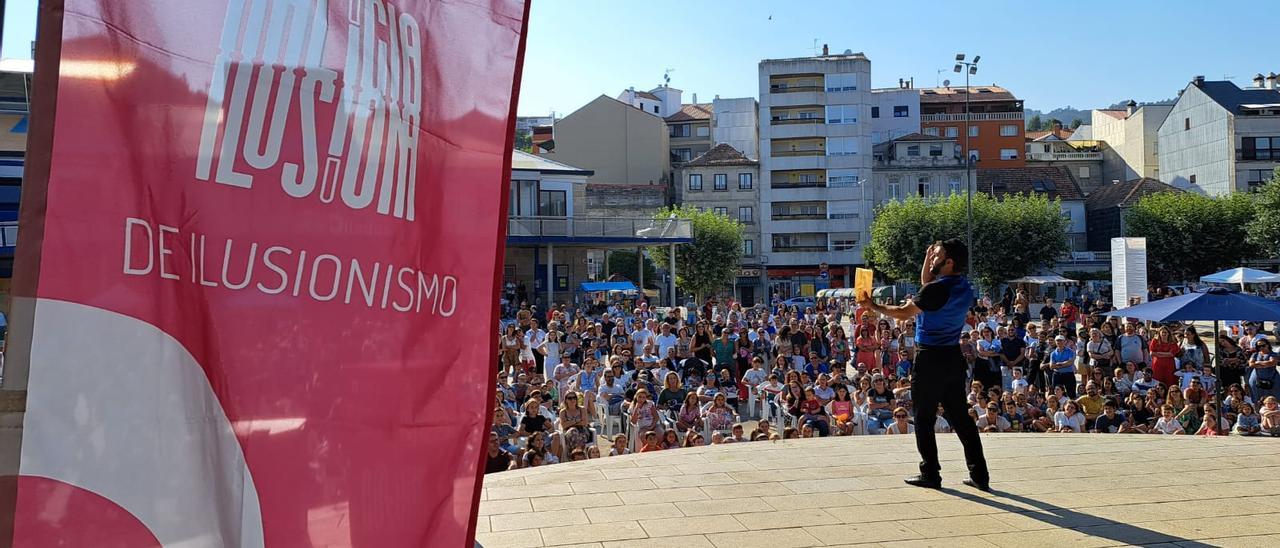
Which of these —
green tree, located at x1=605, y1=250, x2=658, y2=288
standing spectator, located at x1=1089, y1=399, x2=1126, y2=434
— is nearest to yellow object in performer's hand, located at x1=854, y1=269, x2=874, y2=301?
standing spectator, located at x1=1089, y1=399, x2=1126, y2=434

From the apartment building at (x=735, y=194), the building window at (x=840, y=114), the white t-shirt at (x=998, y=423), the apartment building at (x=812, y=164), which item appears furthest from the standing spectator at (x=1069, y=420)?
the building window at (x=840, y=114)

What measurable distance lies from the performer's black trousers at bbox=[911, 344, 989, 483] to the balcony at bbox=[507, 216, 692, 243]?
98.8 ft

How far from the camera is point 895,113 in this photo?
75.9 meters

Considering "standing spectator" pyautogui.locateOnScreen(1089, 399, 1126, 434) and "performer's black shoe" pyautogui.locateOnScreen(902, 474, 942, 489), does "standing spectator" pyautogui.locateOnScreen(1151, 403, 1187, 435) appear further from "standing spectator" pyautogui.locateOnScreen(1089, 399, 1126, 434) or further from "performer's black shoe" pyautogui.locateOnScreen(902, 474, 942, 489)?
"performer's black shoe" pyautogui.locateOnScreen(902, 474, 942, 489)

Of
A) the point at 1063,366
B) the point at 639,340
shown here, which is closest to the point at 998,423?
the point at 1063,366

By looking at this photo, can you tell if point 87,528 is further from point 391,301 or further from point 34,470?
point 391,301

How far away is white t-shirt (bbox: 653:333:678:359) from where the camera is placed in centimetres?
1653

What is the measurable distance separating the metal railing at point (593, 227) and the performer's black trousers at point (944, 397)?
3013cm

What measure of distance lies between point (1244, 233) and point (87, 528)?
190ft

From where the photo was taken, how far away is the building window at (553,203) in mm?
38875

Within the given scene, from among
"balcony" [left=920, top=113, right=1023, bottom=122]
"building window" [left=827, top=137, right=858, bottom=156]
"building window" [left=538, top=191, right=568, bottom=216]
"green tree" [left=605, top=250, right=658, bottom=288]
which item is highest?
"balcony" [left=920, top=113, right=1023, bottom=122]

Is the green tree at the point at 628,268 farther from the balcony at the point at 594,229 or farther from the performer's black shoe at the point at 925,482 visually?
the performer's black shoe at the point at 925,482

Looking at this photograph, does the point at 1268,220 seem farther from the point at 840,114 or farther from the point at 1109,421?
the point at 1109,421

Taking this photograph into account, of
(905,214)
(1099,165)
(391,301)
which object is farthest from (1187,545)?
(1099,165)
